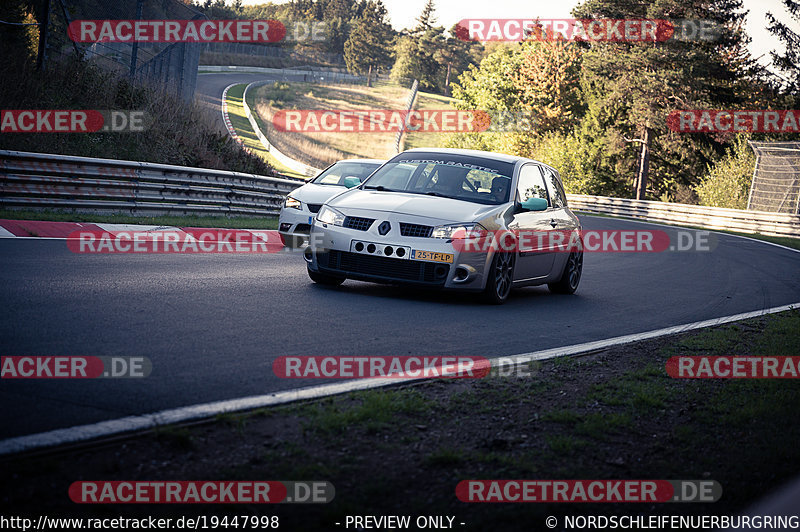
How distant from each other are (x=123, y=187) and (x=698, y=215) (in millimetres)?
32781

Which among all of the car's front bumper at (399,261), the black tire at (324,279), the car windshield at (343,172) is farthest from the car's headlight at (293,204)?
the car's front bumper at (399,261)

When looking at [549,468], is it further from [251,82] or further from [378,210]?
[251,82]

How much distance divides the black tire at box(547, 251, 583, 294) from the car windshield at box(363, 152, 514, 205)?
192 cm

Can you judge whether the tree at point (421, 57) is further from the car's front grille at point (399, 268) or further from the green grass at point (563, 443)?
the green grass at point (563, 443)

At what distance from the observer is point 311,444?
4262 mm

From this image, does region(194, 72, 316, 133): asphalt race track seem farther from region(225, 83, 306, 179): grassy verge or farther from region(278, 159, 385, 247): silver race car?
region(278, 159, 385, 247): silver race car

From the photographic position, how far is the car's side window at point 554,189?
11891 millimetres

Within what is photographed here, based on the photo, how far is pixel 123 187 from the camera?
1600 cm

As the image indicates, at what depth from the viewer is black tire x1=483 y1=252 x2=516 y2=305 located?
9.92m

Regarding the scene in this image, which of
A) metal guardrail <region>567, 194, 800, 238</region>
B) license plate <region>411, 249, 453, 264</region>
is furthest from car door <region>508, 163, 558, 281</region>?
metal guardrail <region>567, 194, 800, 238</region>

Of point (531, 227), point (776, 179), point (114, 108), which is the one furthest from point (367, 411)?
point (776, 179)

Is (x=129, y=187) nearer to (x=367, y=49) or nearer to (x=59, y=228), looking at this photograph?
(x=59, y=228)

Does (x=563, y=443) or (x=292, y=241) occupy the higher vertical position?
(x=563, y=443)

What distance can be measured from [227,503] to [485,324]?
547 centimetres
